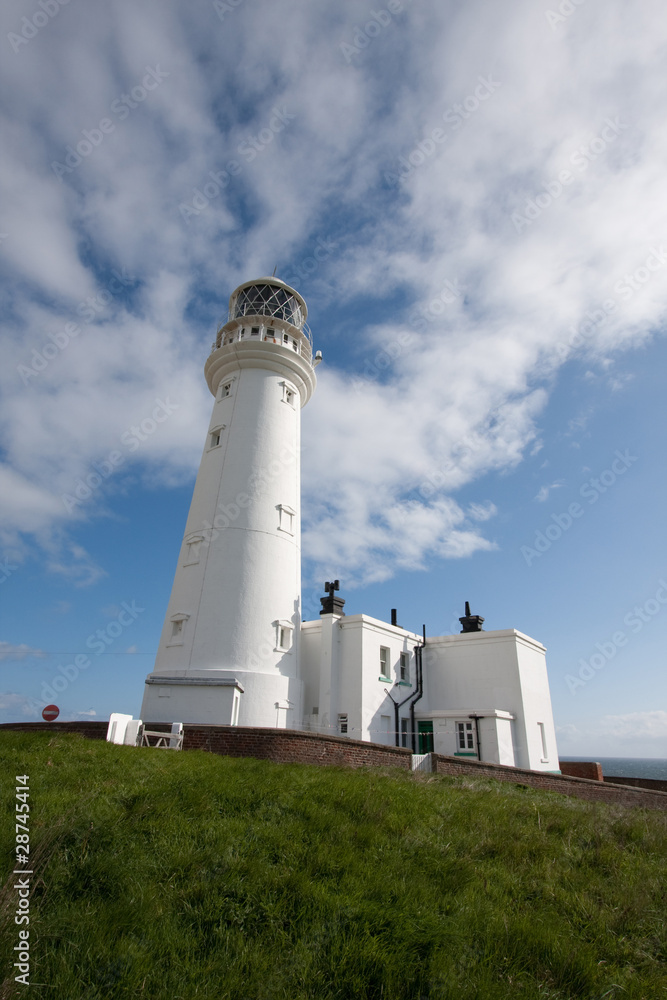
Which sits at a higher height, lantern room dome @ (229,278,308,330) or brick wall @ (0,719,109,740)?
lantern room dome @ (229,278,308,330)

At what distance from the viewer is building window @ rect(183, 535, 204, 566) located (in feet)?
59.5

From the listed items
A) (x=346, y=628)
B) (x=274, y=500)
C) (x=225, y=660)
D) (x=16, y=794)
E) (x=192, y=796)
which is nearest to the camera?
(x=16, y=794)

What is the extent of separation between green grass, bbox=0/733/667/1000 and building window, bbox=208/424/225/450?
1344 cm

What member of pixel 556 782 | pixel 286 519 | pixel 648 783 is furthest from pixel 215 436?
pixel 648 783

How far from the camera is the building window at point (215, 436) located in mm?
20500

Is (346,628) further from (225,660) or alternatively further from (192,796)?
(192,796)

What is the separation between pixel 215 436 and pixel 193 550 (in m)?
4.77

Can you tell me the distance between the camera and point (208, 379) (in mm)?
22531

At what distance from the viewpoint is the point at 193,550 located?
60.2 ft

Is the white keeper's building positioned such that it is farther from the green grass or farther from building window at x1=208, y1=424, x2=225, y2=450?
the green grass

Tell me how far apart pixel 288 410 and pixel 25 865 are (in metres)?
17.5

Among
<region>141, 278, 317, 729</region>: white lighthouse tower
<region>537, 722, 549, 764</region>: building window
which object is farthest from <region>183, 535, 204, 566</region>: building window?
<region>537, 722, 549, 764</region>: building window

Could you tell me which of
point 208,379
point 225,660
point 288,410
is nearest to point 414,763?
point 225,660

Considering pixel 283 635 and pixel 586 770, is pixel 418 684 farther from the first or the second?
pixel 586 770
